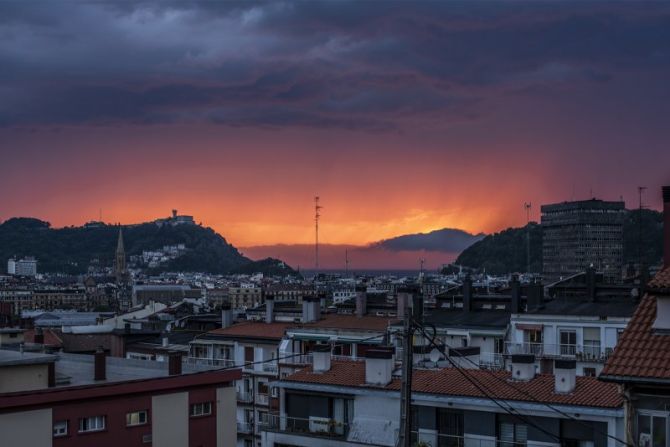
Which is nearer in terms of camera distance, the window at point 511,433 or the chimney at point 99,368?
the window at point 511,433

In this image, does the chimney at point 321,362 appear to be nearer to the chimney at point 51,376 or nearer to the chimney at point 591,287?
the chimney at point 51,376

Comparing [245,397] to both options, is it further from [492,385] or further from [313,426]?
[492,385]

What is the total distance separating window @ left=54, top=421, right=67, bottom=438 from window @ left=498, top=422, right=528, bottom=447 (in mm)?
16073

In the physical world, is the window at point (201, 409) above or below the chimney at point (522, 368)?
below

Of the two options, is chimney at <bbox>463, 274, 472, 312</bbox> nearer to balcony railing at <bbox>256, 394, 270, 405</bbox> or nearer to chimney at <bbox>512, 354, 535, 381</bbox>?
balcony railing at <bbox>256, 394, 270, 405</bbox>

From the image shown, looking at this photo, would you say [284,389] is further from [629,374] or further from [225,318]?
[225,318]

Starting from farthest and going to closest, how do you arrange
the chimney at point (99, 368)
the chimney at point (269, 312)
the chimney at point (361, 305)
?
the chimney at point (269, 312)
the chimney at point (361, 305)
the chimney at point (99, 368)

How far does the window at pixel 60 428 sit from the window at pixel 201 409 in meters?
6.12

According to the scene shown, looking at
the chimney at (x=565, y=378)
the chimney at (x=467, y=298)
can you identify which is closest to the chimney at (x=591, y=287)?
the chimney at (x=467, y=298)

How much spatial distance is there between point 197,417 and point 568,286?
26.5 metres

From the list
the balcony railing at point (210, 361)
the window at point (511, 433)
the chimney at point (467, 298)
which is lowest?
the balcony railing at point (210, 361)

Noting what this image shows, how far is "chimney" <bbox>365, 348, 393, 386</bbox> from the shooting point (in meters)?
32.5

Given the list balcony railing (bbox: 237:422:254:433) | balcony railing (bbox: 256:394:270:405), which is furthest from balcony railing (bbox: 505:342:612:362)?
balcony railing (bbox: 237:422:254:433)

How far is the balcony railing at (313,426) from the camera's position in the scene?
3309 cm
